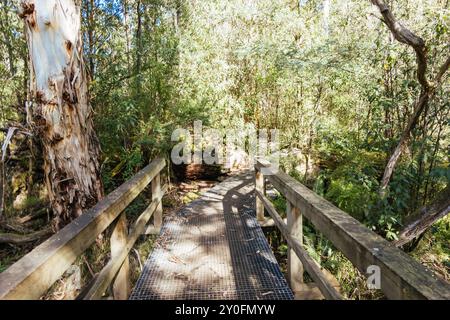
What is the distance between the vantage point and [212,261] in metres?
3.68

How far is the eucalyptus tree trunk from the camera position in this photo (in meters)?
3.58

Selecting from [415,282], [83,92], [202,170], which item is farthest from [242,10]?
[415,282]

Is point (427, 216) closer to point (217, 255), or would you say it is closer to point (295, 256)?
point (295, 256)

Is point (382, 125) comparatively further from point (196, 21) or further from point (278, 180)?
point (196, 21)

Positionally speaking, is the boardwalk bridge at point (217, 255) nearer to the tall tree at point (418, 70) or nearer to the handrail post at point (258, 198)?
the handrail post at point (258, 198)

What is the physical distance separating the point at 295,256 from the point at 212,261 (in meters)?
1.02

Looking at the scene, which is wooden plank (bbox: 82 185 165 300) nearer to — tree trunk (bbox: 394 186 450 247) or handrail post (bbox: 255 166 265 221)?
handrail post (bbox: 255 166 265 221)

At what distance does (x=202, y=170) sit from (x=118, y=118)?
2.98 metres

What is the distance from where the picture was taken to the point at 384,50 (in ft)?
19.6

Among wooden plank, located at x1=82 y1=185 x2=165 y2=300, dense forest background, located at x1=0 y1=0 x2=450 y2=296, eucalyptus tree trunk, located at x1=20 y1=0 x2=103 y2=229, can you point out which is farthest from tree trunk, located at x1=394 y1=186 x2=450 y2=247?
eucalyptus tree trunk, located at x1=20 y1=0 x2=103 y2=229

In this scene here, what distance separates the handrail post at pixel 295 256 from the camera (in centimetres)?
301

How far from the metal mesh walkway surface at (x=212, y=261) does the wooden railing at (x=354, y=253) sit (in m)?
0.38

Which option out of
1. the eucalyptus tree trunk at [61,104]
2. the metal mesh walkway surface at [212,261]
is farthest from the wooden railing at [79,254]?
the eucalyptus tree trunk at [61,104]

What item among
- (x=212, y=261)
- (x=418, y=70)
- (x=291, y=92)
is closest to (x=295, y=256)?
(x=212, y=261)
